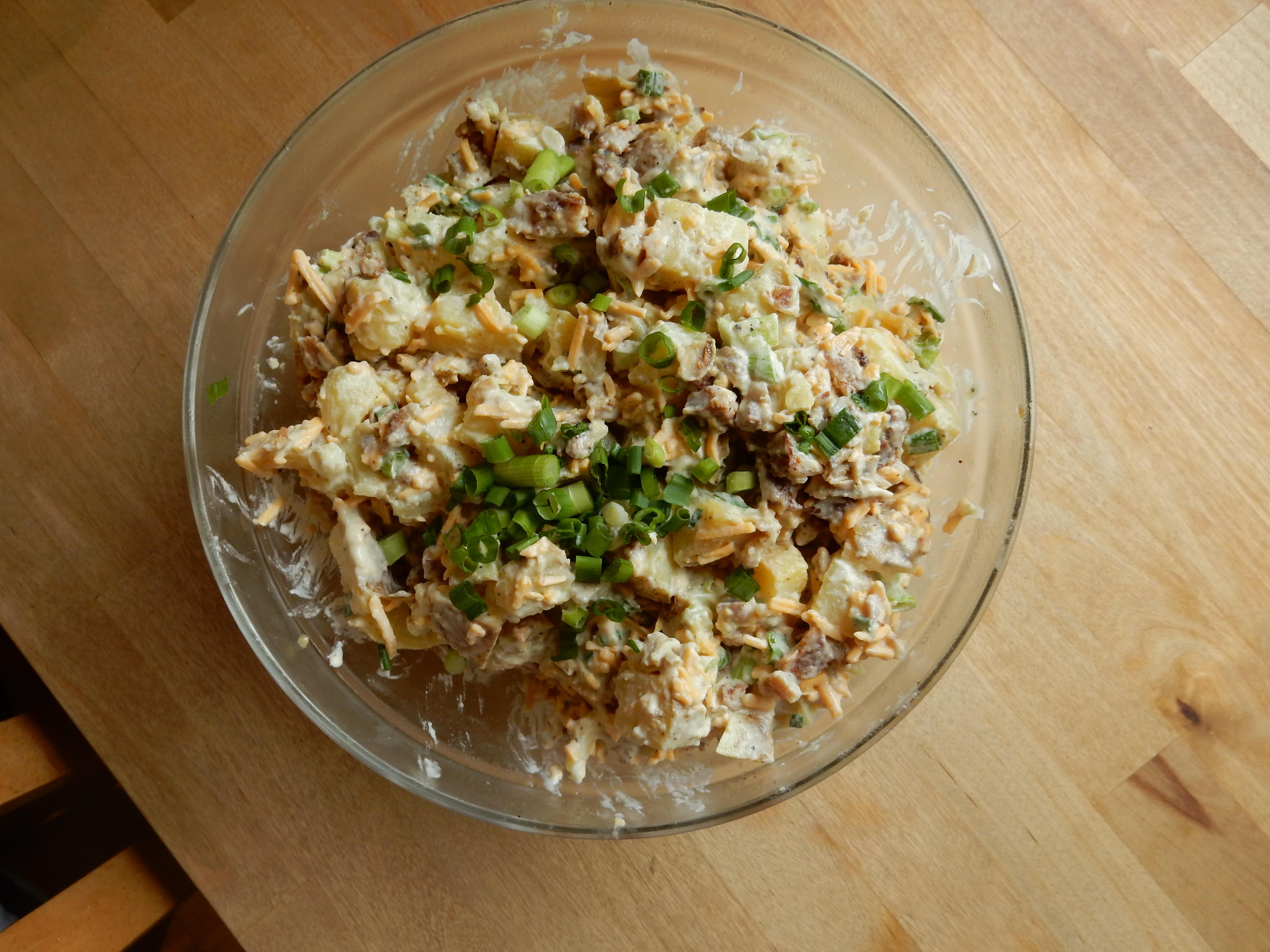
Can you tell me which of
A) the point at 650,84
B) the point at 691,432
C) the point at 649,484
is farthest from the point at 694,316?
the point at 650,84

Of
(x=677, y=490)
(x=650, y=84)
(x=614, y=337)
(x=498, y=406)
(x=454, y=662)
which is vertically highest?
(x=650, y=84)

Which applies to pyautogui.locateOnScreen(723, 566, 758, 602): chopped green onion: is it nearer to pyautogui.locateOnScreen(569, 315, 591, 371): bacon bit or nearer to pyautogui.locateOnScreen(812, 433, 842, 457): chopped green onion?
pyautogui.locateOnScreen(812, 433, 842, 457): chopped green onion

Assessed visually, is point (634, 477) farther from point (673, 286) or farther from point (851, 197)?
Answer: point (851, 197)

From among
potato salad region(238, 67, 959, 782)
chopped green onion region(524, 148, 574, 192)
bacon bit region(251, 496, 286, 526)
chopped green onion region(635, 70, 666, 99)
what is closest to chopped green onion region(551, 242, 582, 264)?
potato salad region(238, 67, 959, 782)

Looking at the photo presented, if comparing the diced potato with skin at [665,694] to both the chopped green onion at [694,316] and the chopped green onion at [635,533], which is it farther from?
the chopped green onion at [694,316]

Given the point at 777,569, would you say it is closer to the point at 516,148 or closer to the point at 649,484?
the point at 649,484

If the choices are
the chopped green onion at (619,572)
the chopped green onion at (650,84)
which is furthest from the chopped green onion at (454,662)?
the chopped green onion at (650,84)
